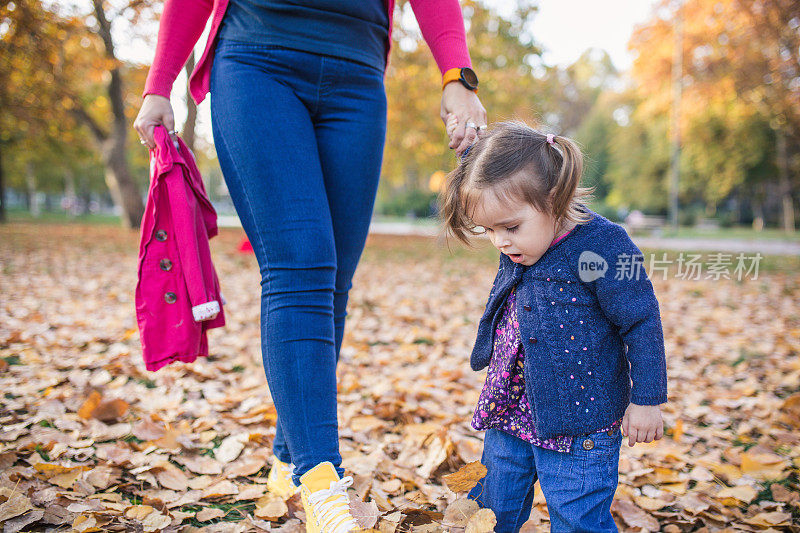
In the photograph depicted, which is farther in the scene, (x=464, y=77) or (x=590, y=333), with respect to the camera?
(x=464, y=77)

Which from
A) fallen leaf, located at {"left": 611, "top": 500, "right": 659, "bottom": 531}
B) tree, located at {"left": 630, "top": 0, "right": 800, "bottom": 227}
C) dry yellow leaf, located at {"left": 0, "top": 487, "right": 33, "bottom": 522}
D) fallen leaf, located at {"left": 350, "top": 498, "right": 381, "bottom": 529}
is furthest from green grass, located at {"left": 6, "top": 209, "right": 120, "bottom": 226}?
fallen leaf, located at {"left": 611, "top": 500, "right": 659, "bottom": 531}

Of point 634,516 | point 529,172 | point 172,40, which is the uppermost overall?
point 172,40

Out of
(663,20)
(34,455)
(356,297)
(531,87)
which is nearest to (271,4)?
(34,455)

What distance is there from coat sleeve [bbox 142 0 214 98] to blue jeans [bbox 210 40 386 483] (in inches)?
6.6

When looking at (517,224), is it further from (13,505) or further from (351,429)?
(13,505)

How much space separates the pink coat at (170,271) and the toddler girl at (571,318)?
0.79 meters

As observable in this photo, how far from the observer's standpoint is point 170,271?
161 centimetres

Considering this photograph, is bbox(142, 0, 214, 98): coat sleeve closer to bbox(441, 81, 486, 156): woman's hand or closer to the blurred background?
bbox(441, 81, 486, 156): woman's hand

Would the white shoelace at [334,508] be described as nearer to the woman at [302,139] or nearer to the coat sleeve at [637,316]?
the woman at [302,139]

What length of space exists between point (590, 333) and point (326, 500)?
756 millimetres

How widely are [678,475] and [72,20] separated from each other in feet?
41.1

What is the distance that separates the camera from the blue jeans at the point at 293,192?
1.41m

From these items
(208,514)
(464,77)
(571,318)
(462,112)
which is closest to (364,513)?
(208,514)

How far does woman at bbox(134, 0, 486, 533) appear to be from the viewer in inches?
55.3
